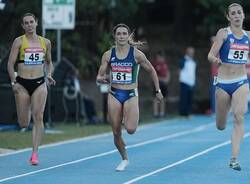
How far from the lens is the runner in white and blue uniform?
13000 millimetres

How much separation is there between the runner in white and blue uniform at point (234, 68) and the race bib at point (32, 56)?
285 cm

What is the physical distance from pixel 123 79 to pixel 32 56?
1.90 meters

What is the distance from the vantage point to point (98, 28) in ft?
116

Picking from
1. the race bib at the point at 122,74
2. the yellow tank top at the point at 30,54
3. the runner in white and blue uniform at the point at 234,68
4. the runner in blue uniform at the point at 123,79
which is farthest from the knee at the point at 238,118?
the yellow tank top at the point at 30,54

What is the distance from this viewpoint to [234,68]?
13.1 m

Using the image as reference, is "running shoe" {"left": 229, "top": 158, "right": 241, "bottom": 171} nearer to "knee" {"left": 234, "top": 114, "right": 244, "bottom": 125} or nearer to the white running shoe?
"knee" {"left": 234, "top": 114, "right": 244, "bottom": 125}

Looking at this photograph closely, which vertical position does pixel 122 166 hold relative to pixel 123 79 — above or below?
below

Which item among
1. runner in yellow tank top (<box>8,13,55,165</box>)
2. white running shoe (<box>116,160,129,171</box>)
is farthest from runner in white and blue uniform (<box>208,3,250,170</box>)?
runner in yellow tank top (<box>8,13,55,165</box>)

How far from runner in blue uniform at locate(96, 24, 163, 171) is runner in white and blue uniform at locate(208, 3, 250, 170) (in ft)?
3.12

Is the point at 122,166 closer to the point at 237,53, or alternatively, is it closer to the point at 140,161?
the point at 140,161

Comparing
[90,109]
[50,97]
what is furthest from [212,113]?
[50,97]

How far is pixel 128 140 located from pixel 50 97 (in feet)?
13.1

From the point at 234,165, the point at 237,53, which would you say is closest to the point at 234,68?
the point at 237,53

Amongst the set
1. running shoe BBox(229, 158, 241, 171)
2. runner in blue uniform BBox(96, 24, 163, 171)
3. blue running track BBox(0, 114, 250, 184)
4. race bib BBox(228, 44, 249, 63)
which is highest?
race bib BBox(228, 44, 249, 63)
